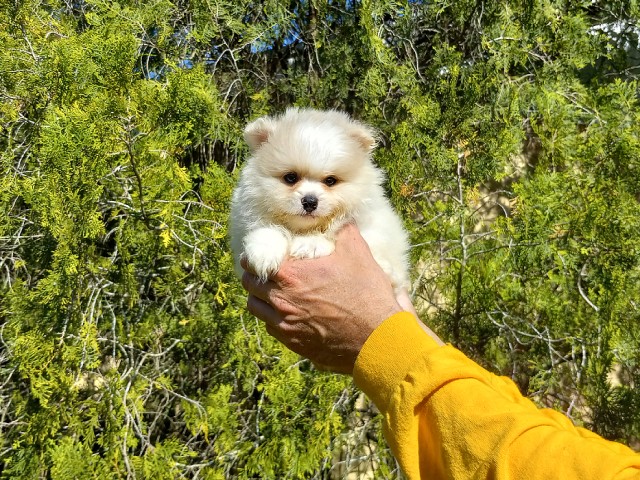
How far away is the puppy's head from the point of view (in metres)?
1.90

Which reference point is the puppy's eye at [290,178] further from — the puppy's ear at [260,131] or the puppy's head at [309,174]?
the puppy's ear at [260,131]

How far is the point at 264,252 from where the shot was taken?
1779 millimetres

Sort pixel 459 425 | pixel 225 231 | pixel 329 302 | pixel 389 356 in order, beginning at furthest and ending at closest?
pixel 225 231 → pixel 329 302 → pixel 389 356 → pixel 459 425

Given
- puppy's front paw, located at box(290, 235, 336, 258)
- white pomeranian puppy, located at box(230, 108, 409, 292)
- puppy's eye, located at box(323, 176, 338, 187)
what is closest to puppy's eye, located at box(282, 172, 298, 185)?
white pomeranian puppy, located at box(230, 108, 409, 292)

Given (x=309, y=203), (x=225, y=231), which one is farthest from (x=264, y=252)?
(x=225, y=231)

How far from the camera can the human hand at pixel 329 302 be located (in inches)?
61.9

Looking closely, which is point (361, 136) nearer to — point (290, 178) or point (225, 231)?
point (290, 178)

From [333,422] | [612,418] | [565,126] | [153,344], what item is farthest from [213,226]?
[612,418]

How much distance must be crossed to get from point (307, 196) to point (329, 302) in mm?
443

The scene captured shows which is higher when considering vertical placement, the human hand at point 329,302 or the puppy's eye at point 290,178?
the puppy's eye at point 290,178

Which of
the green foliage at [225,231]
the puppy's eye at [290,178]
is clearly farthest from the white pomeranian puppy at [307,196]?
the green foliage at [225,231]

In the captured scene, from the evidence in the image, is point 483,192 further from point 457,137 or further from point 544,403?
point 544,403

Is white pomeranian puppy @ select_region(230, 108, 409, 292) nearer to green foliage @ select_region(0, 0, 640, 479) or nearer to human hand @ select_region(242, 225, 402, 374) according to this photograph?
human hand @ select_region(242, 225, 402, 374)

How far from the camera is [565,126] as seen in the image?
9.80ft
